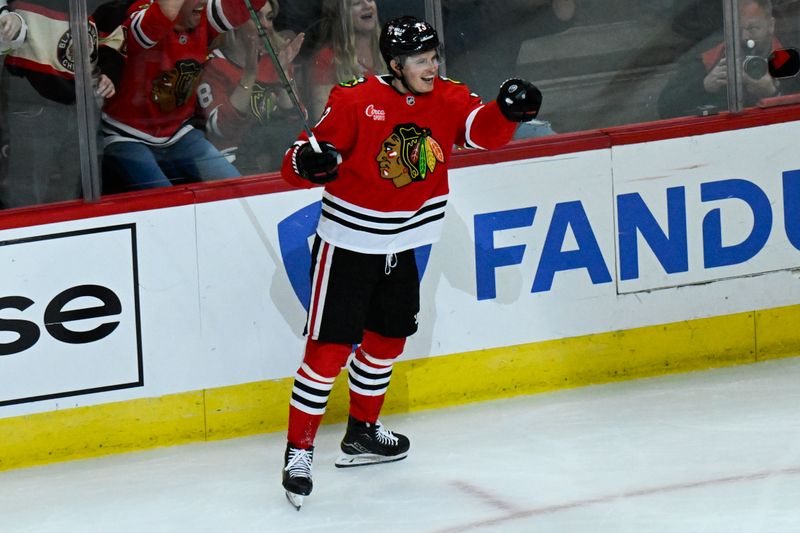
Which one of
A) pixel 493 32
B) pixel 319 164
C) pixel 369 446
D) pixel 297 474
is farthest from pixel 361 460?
pixel 493 32

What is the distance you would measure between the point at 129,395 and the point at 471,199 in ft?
4.01

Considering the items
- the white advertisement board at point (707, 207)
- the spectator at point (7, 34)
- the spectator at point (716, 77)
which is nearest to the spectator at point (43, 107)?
the spectator at point (7, 34)

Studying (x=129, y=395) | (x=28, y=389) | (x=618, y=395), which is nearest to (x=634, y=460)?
(x=618, y=395)

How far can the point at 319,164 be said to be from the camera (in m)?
3.49

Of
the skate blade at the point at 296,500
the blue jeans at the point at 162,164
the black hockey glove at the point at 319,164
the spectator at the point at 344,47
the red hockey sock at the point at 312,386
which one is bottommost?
the skate blade at the point at 296,500

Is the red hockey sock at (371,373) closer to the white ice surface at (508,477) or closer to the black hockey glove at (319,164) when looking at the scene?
the white ice surface at (508,477)

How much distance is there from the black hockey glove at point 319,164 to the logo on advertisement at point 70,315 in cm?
85

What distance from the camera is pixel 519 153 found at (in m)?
4.54

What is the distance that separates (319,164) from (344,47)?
1053 mm

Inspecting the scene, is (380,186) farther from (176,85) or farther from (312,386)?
(176,85)

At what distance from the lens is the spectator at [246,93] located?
4320mm

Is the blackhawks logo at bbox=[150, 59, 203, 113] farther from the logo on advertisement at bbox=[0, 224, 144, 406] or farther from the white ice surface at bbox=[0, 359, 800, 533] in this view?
the white ice surface at bbox=[0, 359, 800, 533]

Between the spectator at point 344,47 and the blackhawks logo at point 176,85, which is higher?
the spectator at point 344,47

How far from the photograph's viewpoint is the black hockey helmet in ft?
12.0
